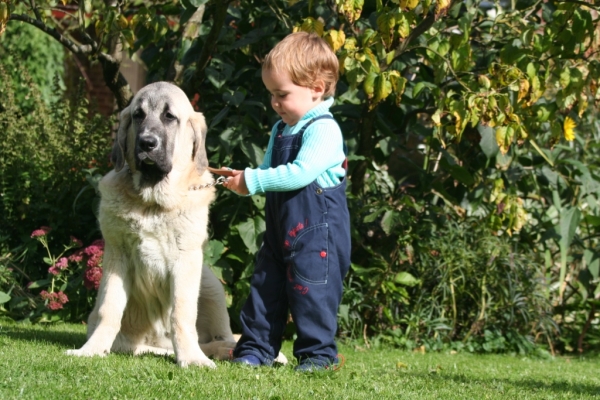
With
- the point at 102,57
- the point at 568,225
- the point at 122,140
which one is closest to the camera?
the point at 122,140

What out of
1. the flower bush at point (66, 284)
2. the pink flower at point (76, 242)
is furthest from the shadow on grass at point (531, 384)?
the pink flower at point (76, 242)

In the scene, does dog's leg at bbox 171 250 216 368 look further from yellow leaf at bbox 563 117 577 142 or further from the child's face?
yellow leaf at bbox 563 117 577 142

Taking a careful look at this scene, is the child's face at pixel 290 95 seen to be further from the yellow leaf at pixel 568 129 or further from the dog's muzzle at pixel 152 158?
the yellow leaf at pixel 568 129

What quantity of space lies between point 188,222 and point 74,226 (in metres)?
2.81

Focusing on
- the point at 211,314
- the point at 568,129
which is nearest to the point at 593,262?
the point at 568,129

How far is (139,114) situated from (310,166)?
963 mm

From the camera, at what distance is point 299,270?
384 centimetres

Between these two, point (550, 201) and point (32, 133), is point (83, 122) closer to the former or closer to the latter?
point (32, 133)

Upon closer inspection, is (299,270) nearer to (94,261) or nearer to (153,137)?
(153,137)

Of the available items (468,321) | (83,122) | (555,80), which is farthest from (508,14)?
(83,122)

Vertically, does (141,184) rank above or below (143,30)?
below

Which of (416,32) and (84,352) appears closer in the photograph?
(84,352)

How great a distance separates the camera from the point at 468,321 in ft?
21.4

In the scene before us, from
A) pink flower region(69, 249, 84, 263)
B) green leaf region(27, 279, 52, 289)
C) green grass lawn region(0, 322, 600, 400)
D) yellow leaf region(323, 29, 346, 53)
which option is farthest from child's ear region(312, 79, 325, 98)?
green leaf region(27, 279, 52, 289)
